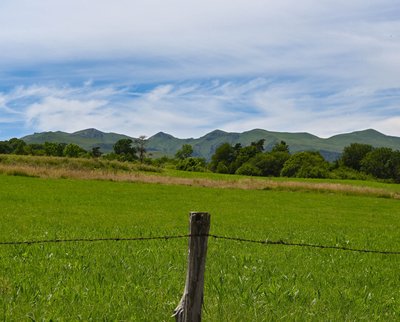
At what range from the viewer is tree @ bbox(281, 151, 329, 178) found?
386ft

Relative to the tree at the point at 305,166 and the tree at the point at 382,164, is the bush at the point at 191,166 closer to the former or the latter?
the tree at the point at 305,166

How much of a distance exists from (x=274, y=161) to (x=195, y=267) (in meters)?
136

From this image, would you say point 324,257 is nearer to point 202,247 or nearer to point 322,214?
point 202,247

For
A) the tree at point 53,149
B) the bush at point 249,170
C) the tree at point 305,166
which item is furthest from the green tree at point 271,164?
the tree at point 53,149

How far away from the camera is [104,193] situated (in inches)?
1527

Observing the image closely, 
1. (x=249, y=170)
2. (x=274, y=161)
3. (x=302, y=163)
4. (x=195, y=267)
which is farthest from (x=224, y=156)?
(x=195, y=267)

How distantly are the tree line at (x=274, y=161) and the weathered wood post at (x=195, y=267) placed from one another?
4516 inches

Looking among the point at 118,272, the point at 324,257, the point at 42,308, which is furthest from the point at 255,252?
the point at 42,308

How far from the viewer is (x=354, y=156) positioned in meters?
152

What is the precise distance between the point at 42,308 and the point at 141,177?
49.7 metres

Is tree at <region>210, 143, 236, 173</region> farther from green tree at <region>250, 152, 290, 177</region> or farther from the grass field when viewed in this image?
the grass field

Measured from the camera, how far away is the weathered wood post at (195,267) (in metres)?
5.27

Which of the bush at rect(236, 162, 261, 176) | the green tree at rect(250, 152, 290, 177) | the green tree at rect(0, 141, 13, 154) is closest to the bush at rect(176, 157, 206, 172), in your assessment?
the bush at rect(236, 162, 261, 176)

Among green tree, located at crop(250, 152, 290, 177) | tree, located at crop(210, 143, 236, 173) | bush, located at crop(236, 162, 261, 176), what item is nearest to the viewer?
bush, located at crop(236, 162, 261, 176)
